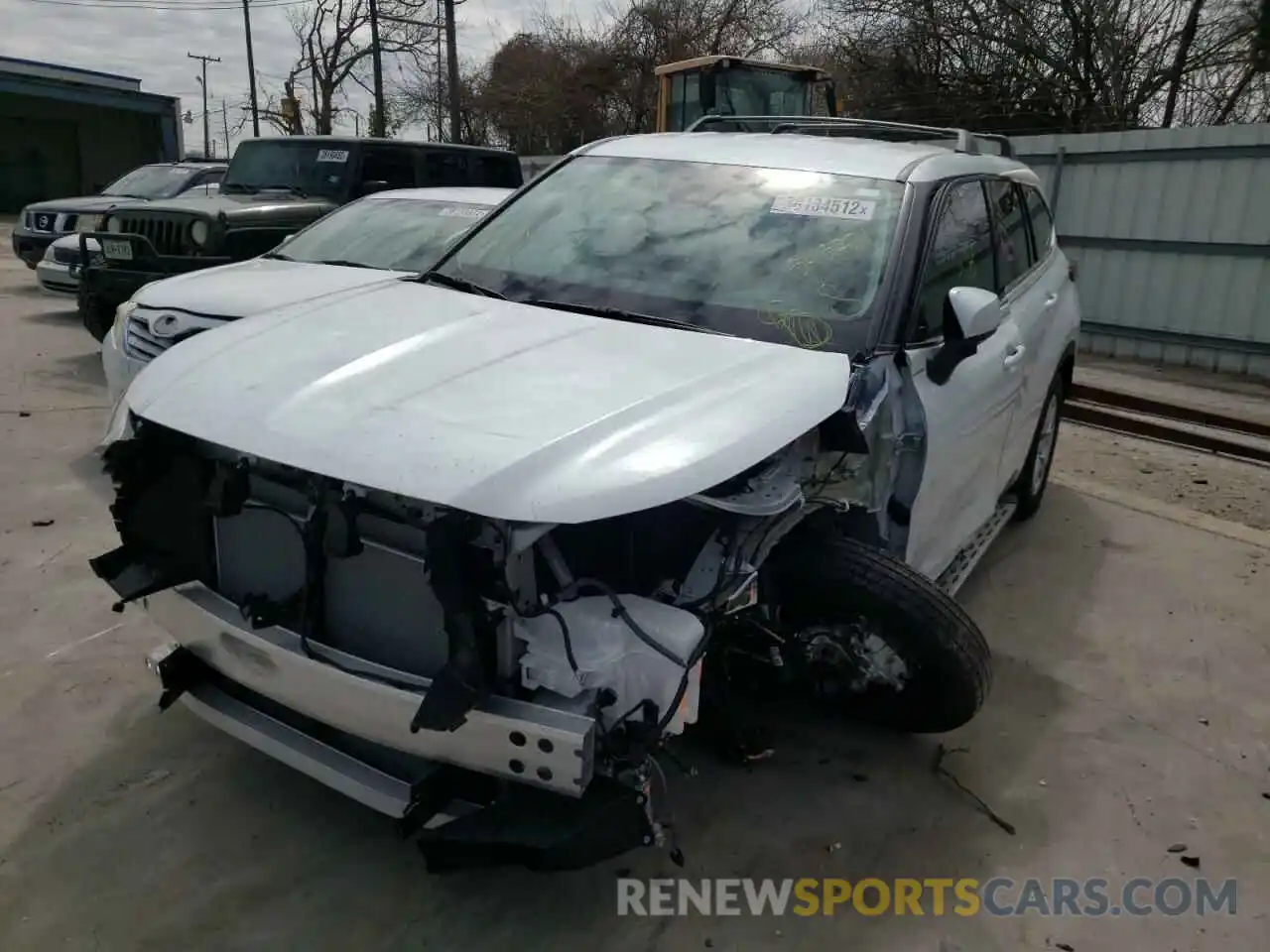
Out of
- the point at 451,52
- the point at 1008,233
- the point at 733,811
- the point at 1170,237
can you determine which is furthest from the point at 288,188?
the point at 451,52

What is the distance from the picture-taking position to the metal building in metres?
27.6

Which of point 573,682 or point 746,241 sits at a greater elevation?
point 746,241

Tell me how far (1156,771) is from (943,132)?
3005mm

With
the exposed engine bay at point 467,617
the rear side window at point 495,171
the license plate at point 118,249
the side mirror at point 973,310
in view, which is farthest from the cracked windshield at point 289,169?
the side mirror at point 973,310

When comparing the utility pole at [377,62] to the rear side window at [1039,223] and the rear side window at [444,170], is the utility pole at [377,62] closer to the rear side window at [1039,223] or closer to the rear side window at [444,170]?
the rear side window at [444,170]

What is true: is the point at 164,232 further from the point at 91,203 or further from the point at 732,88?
the point at 732,88

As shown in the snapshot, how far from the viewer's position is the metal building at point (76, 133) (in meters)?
27.6

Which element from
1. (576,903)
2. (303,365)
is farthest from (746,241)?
(576,903)

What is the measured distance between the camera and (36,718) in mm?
3160

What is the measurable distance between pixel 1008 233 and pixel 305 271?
3928 mm

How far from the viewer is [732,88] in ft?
43.8

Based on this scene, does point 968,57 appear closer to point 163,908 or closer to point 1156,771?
point 1156,771

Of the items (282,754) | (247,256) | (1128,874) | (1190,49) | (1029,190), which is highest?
(1190,49)

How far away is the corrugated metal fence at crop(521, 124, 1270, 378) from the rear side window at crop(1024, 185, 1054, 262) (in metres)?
5.36
